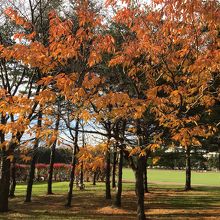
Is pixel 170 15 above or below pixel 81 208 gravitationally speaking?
above

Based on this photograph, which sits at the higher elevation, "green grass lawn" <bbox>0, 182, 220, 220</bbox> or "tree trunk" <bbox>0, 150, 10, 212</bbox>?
"tree trunk" <bbox>0, 150, 10, 212</bbox>

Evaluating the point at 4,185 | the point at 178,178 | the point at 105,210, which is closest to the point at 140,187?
the point at 105,210

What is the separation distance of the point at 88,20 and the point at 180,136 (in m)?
3.07

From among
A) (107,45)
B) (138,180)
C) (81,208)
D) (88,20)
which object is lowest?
(81,208)

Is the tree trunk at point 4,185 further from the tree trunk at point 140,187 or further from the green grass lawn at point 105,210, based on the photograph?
the tree trunk at point 140,187

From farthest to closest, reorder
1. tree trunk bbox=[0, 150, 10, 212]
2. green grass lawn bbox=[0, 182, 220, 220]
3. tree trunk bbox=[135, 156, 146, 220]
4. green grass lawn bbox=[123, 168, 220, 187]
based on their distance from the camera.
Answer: green grass lawn bbox=[123, 168, 220, 187] < tree trunk bbox=[0, 150, 10, 212] < green grass lawn bbox=[0, 182, 220, 220] < tree trunk bbox=[135, 156, 146, 220]

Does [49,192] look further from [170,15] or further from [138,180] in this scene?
[170,15]

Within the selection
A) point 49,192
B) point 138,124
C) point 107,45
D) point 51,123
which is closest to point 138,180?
point 138,124

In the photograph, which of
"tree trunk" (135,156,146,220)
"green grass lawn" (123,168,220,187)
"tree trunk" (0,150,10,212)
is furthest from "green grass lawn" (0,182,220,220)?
"green grass lawn" (123,168,220,187)

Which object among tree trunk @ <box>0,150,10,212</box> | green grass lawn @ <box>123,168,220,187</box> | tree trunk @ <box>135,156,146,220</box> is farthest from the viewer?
green grass lawn @ <box>123,168,220,187</box>

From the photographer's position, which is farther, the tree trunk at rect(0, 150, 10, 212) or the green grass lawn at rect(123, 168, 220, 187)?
the green grass lawn at rect(123, 168, 220, 187)

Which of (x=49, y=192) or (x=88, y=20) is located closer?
(x=88, y=20)

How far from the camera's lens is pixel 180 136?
24.5 feet

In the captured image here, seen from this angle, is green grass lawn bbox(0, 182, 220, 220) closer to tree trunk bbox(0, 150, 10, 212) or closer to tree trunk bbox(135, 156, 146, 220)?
tree trunk bbox(0, 150, 10, 212)
